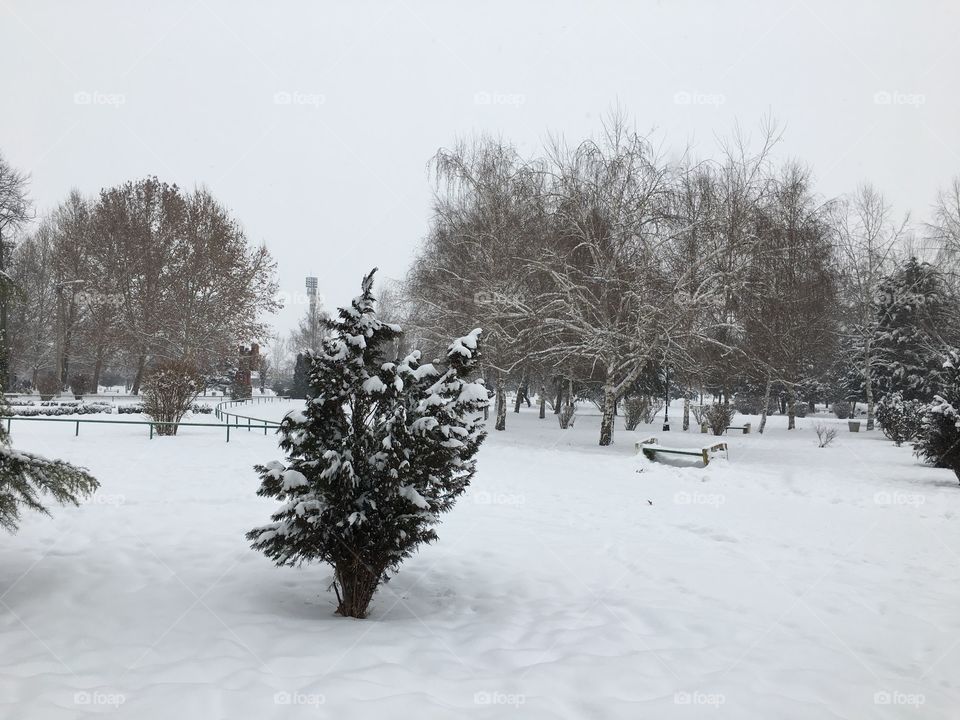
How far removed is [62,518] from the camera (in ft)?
24.3

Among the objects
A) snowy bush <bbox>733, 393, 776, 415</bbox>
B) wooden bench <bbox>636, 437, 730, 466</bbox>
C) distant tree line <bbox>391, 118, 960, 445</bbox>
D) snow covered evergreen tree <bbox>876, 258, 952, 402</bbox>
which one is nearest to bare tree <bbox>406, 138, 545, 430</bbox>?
distant tree line <bbox>391, 118, 960, 445</bbox>

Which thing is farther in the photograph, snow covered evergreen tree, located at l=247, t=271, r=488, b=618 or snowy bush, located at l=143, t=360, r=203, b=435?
snowy bush, located at l=143, t=360, r=203, b=435

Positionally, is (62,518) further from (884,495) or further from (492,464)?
(884,495)

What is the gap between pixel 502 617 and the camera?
520cm

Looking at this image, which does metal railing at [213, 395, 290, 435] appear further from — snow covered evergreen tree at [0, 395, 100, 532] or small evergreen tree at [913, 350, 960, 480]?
small evergreen tree at [913, 350, 960, 480]

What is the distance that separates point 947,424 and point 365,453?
13.7 meters

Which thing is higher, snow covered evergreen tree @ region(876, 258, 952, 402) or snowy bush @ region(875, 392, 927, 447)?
snow covered evergreen tree @ region(876, 258, 952, 402)

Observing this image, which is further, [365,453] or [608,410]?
[608,410]

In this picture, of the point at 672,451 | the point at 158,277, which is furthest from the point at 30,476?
the point at 158,277

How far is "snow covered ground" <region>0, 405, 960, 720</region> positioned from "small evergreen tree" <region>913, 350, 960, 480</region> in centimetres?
277

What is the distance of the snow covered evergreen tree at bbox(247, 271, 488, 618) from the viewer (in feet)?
16.0

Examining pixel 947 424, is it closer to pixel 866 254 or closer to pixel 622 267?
pixel 622 267

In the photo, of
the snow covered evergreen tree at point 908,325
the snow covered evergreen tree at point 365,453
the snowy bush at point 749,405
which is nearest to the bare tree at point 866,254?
Answer: the snow covered evergreen tree at point 908,325

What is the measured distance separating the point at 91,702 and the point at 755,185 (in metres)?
22.0
